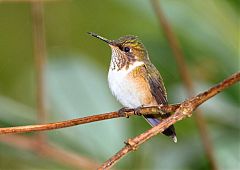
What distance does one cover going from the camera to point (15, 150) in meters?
2.12

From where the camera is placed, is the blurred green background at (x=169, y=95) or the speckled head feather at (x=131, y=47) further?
the blurred green background at (x=169, y=95)

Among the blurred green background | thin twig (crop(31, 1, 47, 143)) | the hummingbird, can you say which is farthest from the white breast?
the blurred green background

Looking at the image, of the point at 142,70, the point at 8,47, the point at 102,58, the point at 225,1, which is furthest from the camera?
the point at 8,47

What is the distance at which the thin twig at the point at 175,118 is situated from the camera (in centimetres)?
96

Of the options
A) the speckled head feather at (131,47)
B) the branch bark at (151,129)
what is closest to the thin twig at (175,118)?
the branch bark at (151,129)

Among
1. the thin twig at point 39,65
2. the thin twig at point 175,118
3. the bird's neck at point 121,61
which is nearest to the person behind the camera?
the thin twig at point 175,118

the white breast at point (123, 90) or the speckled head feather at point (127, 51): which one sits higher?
the speckled head feather at point (127, 51)

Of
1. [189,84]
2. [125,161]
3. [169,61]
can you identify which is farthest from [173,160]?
[189,84]

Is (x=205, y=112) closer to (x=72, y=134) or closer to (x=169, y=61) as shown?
(x=169, y=61)

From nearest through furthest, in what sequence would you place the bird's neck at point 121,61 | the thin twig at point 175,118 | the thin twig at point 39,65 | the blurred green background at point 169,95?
the thin twig at point 175,118 < the thin twig at point 39,65 < the bird's neck at point 121,61 < the blurred green background at point 169,95

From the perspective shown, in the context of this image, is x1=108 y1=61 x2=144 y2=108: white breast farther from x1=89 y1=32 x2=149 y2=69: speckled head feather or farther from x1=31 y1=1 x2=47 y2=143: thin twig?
x1=31 y1=1 x2=47 y2=143: thin twig

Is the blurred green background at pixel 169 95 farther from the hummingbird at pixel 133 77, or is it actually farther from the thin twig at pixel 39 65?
the hummingbird at pixel 133 77

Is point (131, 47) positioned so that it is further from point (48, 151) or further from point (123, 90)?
point (48, 151)

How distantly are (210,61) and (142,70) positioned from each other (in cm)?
65
